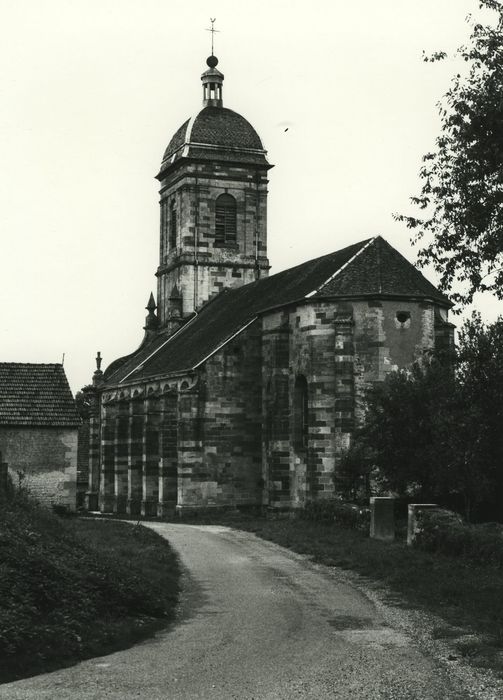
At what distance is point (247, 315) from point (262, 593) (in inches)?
1051

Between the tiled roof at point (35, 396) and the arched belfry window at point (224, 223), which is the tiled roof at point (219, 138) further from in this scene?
the tiled roof at point (35, 396)

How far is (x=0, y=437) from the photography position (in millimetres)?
30547

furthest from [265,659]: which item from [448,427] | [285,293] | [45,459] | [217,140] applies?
[217,140]

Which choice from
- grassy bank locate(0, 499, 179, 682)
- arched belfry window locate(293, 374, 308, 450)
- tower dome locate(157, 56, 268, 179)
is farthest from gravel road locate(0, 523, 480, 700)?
tower dome locate(157, 56, 268, 179)

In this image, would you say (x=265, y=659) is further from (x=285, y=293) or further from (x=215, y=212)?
(x=215, y=212)

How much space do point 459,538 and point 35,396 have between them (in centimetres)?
1685

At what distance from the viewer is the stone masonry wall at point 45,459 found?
3012 cm

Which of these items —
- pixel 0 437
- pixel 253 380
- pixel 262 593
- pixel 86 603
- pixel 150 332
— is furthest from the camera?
pixel 150 332

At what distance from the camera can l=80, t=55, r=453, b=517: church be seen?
36188mm

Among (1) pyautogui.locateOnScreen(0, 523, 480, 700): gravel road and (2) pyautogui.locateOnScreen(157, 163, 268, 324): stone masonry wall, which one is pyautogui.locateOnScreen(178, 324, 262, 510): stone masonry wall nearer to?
(2) pyautogui.locateOnScreen(157, 163, 268, 324): stone masonry wall

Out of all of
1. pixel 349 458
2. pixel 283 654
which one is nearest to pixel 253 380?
pixel 349 458

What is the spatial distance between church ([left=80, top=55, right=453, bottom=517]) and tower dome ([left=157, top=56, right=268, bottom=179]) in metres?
0.08

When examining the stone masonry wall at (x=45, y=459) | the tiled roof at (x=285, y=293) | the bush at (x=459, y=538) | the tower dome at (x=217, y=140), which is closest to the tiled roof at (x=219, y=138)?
the tower dome at (x=217, y=140)

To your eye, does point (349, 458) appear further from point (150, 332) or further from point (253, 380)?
point (150, 332)
